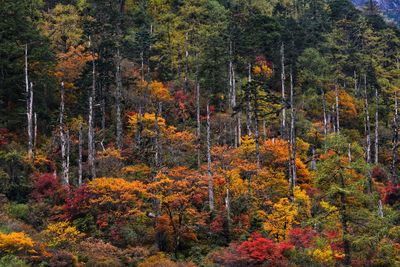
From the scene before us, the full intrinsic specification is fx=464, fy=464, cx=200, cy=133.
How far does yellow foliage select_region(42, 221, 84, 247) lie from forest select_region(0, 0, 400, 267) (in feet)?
0.38

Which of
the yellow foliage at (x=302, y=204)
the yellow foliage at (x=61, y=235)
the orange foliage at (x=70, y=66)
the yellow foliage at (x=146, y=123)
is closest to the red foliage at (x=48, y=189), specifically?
the yellow foliage at (x=61, y=235)

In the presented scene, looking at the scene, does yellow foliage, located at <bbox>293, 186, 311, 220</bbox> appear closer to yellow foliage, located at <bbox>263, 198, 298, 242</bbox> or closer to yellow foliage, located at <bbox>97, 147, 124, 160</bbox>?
yellow foliage, located at <bbox>263, 198, 298, 242</bbox>

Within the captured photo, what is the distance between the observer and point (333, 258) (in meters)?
24.5

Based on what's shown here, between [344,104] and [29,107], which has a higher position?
[344,104]

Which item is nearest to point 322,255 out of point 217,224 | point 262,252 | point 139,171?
point 262,252

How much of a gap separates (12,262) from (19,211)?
311 inches

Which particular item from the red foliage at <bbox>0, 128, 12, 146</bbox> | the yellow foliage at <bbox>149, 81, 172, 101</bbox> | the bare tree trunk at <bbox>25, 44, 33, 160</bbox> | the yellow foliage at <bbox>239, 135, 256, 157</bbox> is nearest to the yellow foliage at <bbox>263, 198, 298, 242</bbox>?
the yellow foliage at <bbox>239, 135, 256, 157</bbox>

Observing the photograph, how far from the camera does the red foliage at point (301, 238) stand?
2506 centimetres

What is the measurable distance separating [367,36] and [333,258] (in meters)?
45.2

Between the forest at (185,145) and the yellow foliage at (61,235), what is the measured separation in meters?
0.11

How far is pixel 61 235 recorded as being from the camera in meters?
23.8

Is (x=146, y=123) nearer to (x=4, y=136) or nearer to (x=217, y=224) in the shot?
(x=4, y=136)

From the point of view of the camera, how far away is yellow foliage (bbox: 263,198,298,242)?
2762cm

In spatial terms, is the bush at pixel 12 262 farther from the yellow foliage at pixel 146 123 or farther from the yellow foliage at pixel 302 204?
the yellow foliage at pixel 146 123
